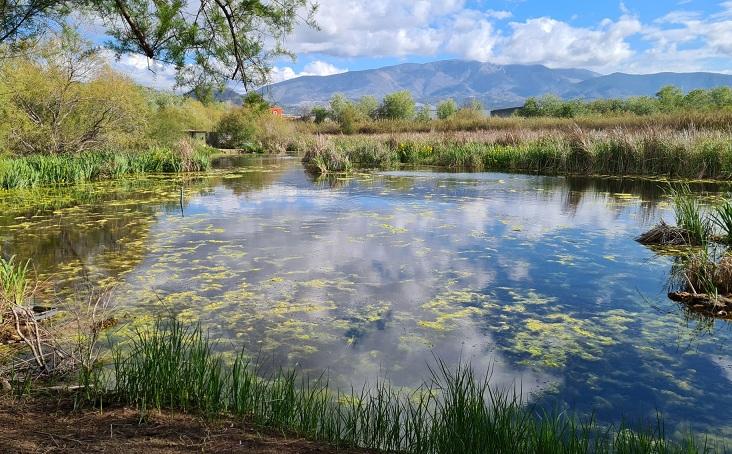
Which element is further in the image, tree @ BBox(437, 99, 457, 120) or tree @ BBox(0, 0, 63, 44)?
tree @ BBox(437, 99, 457, 120)

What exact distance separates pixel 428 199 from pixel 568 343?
9.04m

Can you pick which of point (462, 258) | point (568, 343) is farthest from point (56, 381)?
point (462, 258)

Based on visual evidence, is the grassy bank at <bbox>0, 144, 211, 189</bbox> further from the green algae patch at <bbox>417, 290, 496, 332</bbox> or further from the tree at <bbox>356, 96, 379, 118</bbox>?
the tree at <bbox>356, 96, 379, 118</bbox>

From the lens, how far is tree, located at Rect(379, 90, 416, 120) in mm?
80625

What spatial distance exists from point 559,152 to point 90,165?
1748cm

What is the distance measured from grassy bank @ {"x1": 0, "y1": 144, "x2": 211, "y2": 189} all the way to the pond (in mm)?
2845

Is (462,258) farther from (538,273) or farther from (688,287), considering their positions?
(688,287)

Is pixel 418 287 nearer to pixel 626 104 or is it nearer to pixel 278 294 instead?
pixel 278 294

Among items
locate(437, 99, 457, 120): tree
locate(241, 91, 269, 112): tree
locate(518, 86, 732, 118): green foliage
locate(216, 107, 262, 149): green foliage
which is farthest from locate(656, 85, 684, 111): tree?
locate(241, 91, 269, 112): tree

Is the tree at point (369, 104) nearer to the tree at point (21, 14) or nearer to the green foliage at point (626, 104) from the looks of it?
the green foliage at point (626, 104)

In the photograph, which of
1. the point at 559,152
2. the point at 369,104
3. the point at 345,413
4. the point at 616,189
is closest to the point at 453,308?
the point at 345,413

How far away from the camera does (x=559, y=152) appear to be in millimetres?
21203

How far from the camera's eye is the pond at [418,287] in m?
4.12

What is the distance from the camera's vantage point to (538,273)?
682 centimetres
